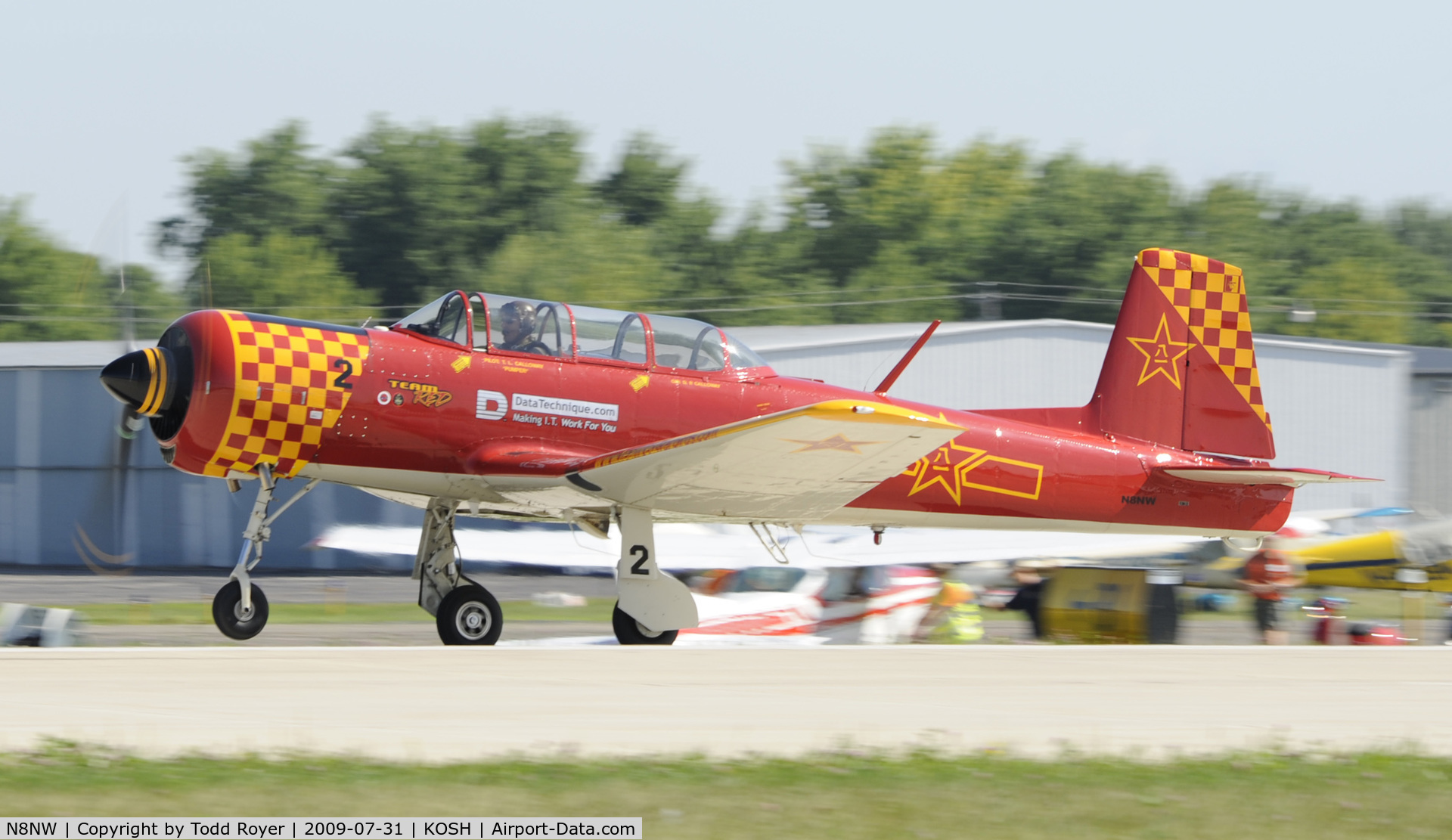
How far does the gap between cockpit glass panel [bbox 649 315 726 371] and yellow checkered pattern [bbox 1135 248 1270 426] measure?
15.0 ft

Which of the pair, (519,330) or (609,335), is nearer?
(519,330)

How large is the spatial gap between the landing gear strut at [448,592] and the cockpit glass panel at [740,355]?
2.61 m

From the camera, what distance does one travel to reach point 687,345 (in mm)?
11797

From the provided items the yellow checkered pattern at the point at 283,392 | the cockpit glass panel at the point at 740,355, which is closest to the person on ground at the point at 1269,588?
the cockpit glass panel at the point at 740,355

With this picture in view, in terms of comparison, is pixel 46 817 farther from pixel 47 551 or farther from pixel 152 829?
pixel 47 551

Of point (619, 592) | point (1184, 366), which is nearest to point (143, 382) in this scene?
point (619, 592)

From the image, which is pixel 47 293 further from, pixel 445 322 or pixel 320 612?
pixel 445 322

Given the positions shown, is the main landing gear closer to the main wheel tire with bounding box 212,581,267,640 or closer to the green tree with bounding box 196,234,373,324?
the main wheel tire with bounding box 212,581,267,640

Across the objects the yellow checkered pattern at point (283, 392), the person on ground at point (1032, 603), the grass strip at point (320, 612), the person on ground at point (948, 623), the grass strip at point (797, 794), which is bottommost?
the grass strip at point (320, 612)

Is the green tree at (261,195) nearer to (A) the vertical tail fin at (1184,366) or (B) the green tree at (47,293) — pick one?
(B) the green tree at (47,293)

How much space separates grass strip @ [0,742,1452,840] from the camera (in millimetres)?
5082

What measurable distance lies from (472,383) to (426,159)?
44.8m

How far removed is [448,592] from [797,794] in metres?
6.42
